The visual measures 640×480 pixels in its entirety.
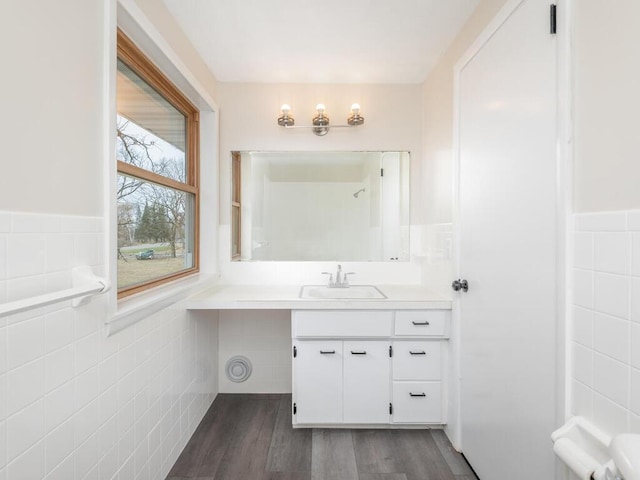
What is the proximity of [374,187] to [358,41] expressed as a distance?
3.30 feet

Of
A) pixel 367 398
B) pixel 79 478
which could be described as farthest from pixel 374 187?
pixel 79 478

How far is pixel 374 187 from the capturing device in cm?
249

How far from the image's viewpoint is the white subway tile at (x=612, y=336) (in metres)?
0.84

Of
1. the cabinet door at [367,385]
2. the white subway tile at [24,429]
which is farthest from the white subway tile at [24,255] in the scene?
the cabinet door at [367,385]

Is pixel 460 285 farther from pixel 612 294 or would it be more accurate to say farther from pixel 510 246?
pixel 612 294

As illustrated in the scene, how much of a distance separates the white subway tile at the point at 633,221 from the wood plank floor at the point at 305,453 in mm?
1487

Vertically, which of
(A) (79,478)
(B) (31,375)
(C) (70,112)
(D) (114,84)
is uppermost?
(D) (114,84)

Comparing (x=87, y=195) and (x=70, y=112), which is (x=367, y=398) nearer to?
(x=87, y=195)

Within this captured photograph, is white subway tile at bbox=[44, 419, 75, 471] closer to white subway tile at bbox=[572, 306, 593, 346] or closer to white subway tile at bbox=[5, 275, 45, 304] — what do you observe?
white subway tile at bbox=[5, 275, 45, 304]

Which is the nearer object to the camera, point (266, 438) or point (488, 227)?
point (488, 227)

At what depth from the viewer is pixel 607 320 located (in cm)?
90

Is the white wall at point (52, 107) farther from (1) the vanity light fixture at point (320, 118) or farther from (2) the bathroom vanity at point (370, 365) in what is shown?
(1) the vanity light fixture at point (320, 118)

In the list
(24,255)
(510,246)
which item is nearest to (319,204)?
(510,246)

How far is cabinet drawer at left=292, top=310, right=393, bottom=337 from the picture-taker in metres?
1.91
